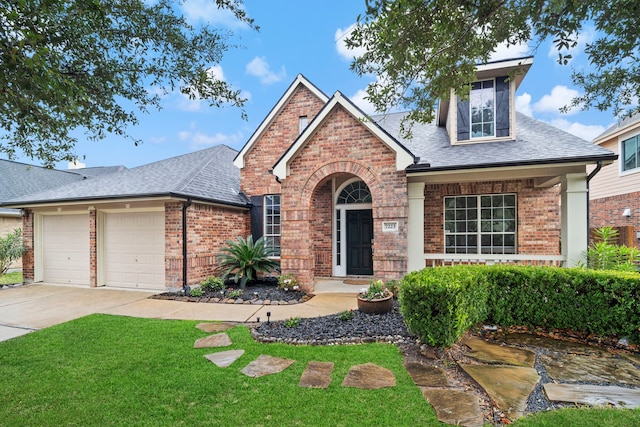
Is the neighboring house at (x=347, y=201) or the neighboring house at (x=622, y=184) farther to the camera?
the neighboring house at (x=622, y=184)

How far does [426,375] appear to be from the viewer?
3758 mm

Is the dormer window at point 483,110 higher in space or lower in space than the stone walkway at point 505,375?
higher

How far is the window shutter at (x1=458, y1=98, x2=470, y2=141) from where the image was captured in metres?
9.48

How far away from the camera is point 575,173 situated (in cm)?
720

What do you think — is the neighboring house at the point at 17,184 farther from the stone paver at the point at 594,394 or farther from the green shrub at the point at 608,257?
the green shrub at the point at 608,257

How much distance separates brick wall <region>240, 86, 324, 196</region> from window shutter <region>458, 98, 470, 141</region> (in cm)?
504

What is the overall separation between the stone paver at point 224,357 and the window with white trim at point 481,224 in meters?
7.48

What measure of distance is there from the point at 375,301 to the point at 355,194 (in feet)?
17.2

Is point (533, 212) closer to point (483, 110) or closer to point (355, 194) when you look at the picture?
point (483, 110)

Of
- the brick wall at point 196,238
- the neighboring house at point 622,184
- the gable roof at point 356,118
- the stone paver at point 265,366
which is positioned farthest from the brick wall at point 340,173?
the neighboring house at point 622,184

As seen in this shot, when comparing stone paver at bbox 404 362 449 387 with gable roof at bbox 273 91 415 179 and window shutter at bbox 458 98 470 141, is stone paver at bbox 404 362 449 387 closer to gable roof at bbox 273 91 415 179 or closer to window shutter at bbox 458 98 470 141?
gable roof at bbox 273 91 415 179

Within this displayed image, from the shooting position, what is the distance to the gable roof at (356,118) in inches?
302

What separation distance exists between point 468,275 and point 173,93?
18.4 ft

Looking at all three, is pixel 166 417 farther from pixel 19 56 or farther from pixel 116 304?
pixel 116 304
